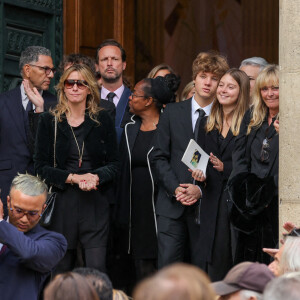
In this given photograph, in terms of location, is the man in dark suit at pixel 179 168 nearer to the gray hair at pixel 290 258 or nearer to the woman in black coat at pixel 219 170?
the woman in black coat at pixel 219 170

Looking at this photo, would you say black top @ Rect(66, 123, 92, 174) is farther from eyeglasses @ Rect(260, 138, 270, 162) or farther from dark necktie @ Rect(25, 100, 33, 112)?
eyeglasses @ Rect(260, 138, 270, 162)

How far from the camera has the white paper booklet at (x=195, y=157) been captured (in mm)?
7973

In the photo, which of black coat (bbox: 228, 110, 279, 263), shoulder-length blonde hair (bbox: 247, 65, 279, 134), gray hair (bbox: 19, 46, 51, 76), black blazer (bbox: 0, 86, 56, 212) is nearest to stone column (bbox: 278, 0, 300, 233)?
black coat (bbox: 228, 110, 279, 263)

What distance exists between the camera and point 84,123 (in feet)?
26.9

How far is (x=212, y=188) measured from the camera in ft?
27.1

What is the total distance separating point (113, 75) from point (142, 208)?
1465mm

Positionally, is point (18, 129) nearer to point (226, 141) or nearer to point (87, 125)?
point (87, 125)

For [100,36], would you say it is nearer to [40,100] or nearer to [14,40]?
[14,40]

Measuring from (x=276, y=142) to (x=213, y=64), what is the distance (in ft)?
4.02

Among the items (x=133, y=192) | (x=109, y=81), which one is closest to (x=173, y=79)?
(x=109, y=81)

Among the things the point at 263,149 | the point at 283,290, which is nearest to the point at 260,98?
the point at 263,149

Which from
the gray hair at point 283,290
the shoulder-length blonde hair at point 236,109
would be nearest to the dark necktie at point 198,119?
the shoulder-length blonde hair at point 236,109

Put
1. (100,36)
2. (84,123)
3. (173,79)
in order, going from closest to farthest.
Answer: (84,123) → (173,79) → (100,36)

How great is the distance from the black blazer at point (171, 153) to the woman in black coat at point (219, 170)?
0.15 m
